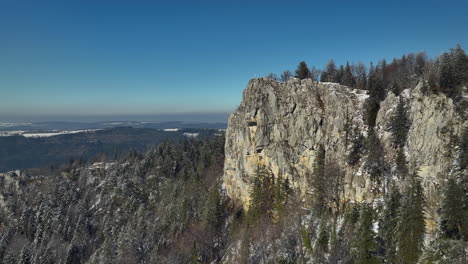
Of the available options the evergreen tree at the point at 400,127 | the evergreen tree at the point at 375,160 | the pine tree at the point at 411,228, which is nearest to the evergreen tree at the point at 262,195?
the evergreen tree at the point at 375,160

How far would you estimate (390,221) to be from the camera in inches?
1597

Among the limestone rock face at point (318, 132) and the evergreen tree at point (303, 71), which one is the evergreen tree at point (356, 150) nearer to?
the limestone rock face at point (318, 132)

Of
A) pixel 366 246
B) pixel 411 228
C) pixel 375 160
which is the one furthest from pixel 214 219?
pixel 411 228

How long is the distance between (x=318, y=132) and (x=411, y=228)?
1192 inches

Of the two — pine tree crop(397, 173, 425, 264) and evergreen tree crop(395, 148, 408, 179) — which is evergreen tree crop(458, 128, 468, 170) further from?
evergreen tree crop(395, 148, 408, 179)

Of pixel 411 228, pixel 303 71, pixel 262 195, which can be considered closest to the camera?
pixel 411 228

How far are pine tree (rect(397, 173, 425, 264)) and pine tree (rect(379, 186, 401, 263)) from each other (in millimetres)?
1564

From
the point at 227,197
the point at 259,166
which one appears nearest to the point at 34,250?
the point at 227,197

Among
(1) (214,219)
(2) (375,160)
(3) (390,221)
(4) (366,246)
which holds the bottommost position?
(1) (214,219)

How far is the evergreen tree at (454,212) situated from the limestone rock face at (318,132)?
6.02 meters

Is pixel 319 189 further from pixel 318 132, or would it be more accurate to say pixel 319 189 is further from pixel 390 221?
pixel 390 221

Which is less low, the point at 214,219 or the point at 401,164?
the point at 401,164

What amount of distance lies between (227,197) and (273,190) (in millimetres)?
19241

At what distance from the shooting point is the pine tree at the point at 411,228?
35.7m
